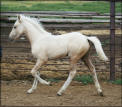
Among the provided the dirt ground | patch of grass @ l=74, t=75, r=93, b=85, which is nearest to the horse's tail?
the dirt ground

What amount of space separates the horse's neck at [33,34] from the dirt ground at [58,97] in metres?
1.12

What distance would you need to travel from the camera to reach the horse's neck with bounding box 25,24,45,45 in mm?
6680

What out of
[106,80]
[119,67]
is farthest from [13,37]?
[119,67]

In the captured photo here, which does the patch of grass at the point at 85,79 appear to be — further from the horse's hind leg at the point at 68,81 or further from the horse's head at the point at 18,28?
the horse's head at the point at 18,28

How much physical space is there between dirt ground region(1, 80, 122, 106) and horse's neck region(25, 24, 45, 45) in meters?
1.12

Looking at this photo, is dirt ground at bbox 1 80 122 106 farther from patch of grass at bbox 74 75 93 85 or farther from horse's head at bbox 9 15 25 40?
horse's head at bbox 9 15 25 40

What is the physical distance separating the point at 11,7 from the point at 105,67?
8.87m

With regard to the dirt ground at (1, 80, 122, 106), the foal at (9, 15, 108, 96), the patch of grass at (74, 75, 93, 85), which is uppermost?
the foal at (9, 15, 108, 96)

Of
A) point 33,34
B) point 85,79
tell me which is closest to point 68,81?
point 33,34

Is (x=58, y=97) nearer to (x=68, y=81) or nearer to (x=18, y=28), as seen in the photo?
(x=68, y=81)

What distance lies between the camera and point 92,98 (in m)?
→ 6.18

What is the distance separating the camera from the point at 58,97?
6.26m

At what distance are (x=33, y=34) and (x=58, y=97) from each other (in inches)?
56.7

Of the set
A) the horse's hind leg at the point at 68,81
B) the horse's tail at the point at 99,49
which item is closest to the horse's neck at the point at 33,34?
the horse's hind leg at the point at 68,81
